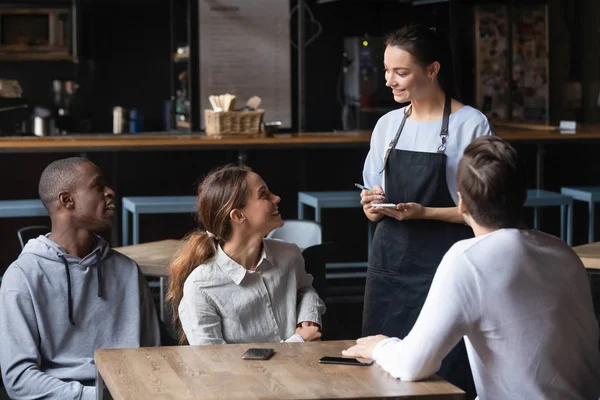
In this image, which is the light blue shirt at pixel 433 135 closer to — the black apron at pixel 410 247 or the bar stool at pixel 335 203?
the black apron at pixel 410 247

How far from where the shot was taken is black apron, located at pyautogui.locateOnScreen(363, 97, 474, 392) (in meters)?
3.16

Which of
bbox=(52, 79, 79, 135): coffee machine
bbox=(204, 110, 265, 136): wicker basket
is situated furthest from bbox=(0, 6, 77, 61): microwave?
bbox=(204, 110, 265, 136): wicker basket

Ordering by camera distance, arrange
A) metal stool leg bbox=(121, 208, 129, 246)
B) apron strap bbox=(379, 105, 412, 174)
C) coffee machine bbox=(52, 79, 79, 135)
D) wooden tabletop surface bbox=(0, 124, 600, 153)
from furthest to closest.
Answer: coffee machine bbox=(52, 79, 79, 135) → metal stool leg bbox=(121, 208, 129, 246) → wooden tabletop surface bbox=(0, 124, 600, 153) → apron strap bbox=(379, 105, 412, 174)

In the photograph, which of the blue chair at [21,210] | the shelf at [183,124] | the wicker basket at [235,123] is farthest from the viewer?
the shelf at [183,124]

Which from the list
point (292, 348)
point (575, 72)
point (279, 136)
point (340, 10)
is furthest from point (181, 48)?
point (292, 348)

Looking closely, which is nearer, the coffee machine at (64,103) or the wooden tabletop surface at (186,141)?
the wooden tabletop surface at (186,141)

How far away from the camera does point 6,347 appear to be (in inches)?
106

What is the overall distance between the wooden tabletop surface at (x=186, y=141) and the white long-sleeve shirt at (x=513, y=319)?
4.10m

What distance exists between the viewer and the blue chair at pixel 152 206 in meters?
5.84

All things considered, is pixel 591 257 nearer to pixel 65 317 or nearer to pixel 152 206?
pixel 65 317

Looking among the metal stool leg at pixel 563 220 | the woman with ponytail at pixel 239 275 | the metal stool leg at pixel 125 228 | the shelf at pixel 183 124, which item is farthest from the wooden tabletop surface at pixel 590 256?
the shelf at pixel 183 124

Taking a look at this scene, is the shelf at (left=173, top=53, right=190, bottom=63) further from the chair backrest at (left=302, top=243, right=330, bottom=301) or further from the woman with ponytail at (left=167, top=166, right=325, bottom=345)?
the woman with ponytail at (left=167, top=166, right=325, bottom=345)

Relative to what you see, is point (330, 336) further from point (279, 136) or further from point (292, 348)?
point (292, 348)

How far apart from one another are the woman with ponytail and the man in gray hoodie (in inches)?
5.9
